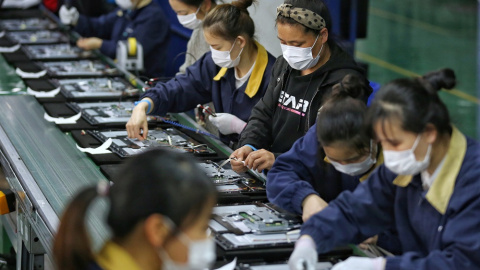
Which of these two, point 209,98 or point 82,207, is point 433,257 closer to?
point 82,207

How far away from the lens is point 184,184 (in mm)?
1844

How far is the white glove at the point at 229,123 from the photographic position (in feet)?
13.8

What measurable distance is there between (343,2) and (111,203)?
611cm

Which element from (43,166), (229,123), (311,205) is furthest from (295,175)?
(43,166)

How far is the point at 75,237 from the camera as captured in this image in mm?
1836

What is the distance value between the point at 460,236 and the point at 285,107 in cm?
150

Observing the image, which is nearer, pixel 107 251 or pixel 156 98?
pixel 107 251

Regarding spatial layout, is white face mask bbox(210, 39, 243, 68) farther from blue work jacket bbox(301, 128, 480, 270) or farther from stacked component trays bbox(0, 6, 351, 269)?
blue work jacket bbox(301, 128, 480, 270)

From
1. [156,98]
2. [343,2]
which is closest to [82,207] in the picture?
[156,98]

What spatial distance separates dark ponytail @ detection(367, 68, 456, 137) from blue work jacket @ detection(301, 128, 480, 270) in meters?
0.11

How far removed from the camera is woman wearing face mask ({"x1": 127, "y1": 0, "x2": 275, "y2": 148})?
411 cm

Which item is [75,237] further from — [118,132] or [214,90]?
[214,90]

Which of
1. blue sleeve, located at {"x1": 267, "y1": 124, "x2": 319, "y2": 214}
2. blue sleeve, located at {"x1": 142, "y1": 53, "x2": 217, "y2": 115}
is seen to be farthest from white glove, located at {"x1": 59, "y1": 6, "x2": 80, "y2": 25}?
blue sleeve, located at {"x1": 267, "y1": 124, "x2": 319, "y2": 214}

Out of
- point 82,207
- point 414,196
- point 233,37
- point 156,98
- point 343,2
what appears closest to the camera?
point 82,207
